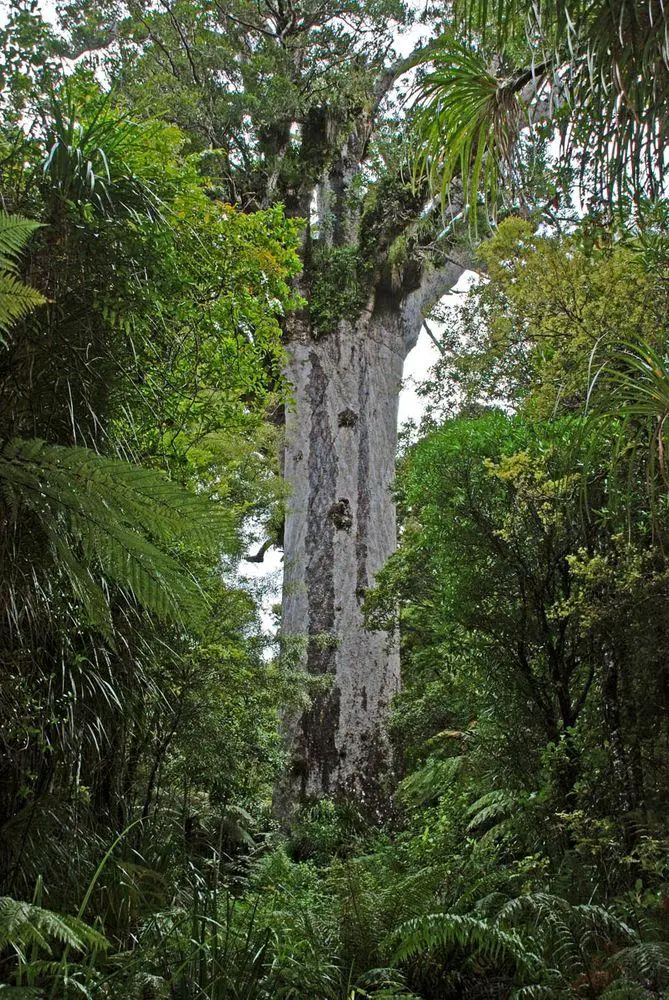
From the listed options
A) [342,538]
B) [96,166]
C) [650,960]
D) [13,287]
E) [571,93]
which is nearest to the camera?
[13,287]

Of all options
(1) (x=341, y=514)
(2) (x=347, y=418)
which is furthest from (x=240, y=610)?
(2) (x=347, y=418)

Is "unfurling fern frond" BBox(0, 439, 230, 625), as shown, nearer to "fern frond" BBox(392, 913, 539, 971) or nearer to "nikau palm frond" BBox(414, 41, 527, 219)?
"fern frond" BBox(392, 913, 539, 971)

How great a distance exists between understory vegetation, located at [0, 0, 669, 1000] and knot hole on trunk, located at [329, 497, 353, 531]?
11.9 ft

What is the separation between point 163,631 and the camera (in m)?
3.96

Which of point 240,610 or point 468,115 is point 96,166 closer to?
point 468,115

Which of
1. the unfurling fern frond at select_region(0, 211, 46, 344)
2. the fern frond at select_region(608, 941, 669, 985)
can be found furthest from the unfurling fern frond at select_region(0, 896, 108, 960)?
the fern frond at select_region(608, 941, 669, 985)

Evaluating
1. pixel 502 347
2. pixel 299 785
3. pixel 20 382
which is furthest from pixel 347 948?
pixel 299 785

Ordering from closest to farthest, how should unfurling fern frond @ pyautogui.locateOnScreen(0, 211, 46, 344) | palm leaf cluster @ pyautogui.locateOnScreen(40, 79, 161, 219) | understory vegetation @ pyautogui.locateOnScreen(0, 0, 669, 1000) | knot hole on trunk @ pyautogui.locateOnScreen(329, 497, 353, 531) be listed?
unfurling fern frond @ pyautogui.locateOnScreen(0, 211, 46, 344), understory vegetation @ pyautogui.locateOnScreen(0, 0, 669, 1000), palm leaf cluster @ pyautogui.locateOnScreen(40, 79, 161, 219), knot hole on trunk @ pyautogui.locateOnScreen(329, 497, 353, 531)

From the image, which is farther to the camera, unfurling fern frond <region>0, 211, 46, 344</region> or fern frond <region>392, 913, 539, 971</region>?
fern frond <region>392, 913, 539, 971</region>

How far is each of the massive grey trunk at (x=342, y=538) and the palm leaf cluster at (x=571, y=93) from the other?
5288 millimetres

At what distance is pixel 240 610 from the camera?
6.04 metres

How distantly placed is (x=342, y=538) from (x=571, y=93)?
7.30 metres

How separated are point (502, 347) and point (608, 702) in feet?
10.2

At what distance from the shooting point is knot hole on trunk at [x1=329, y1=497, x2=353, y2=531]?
33.1 ft
